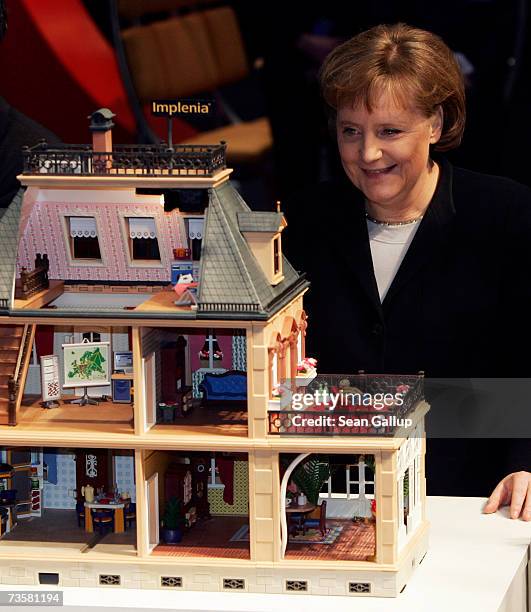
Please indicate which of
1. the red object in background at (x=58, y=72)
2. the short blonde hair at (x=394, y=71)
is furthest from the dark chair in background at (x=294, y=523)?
the red object in background at (x=58, y=72)

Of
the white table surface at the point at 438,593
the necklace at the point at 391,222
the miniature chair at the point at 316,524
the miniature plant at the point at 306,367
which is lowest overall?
the white table surface at the point at 438,593

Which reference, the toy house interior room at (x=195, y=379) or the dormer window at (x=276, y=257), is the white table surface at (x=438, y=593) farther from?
the dormer window at (x=276, y=257)

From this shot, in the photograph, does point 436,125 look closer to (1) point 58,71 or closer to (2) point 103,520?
(2) point 103,520

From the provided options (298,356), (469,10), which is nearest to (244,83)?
(469,10)

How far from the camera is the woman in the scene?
26.2 feet

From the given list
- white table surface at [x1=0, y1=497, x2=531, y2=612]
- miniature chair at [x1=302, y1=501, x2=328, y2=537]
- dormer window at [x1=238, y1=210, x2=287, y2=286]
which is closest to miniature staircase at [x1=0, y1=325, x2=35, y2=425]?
white table surface at [x1=0, y1=497, x2=531, y2=612]

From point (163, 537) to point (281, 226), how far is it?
149 centimetres

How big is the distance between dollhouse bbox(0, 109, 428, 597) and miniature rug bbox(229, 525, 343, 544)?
10 millimetres

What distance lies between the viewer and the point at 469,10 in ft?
43.7

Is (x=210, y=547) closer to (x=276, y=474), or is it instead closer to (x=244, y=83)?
(x=276, y=474)

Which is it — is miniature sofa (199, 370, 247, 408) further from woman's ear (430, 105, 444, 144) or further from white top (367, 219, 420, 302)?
woman's ear (430, 105, 444, 144)

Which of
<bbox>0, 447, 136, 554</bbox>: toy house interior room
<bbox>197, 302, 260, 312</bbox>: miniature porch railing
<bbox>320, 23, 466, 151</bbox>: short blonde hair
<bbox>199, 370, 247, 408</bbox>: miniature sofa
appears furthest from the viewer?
<bbox>320, 23, 466, 151</bbox>: short blonde hair

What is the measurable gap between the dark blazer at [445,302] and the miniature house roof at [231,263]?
1260mm

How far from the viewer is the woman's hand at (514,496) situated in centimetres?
774
